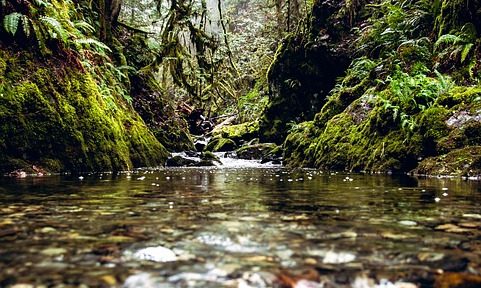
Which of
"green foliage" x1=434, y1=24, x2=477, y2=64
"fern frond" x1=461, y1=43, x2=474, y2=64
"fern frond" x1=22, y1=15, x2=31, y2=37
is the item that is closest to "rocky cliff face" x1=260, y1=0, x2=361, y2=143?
"green foliage" x1=434, y1=24, x2=477, y2=64

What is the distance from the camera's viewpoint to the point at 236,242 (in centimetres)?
189

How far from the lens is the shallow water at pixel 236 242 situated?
1.41 m

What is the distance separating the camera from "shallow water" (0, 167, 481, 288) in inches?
55.6

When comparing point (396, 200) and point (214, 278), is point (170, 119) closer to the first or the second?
point (396, 200)

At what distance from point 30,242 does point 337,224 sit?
4.99ft

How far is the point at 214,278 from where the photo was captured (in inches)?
54.8

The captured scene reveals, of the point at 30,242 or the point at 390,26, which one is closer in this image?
the point at 30,242

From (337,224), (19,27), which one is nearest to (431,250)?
(337,224)

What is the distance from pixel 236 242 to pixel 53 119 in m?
5.81

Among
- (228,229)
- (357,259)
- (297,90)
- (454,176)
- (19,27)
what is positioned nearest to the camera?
(357,259)

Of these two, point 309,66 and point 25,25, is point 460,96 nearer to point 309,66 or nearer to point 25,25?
point 25,25

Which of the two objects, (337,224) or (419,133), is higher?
(419,133)

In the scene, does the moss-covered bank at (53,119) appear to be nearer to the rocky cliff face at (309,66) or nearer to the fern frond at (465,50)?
the fern frond at (465,50)

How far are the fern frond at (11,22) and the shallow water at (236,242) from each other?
399 centimetres
